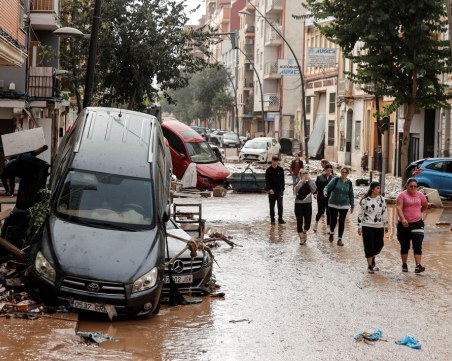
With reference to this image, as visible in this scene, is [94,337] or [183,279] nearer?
[94,337]

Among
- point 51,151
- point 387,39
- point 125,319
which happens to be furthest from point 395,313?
point 51,151

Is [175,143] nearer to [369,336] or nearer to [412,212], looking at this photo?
[412,212]

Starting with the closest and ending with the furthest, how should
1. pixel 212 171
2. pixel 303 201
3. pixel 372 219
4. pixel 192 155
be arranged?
1. pixel 372 219
2. pixel 303 201
3. pixel 212 171
4. pixel 192 155

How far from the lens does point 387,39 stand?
3119cm

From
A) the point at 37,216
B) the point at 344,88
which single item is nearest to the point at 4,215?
the point at 37,216

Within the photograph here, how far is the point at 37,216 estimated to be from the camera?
12820 mm

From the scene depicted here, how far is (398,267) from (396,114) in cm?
3084

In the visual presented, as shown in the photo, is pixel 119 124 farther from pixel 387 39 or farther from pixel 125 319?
pixel 387 39

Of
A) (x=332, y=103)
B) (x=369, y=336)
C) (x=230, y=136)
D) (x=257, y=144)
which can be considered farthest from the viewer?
(x=230, y=136)

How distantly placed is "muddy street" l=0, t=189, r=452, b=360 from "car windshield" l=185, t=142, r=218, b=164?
52.3 ft

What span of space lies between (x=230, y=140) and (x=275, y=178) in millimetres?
50006

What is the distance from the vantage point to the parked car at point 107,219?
36.6ft

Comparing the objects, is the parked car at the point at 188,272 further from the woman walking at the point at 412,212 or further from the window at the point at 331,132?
the window at the point at 331,132

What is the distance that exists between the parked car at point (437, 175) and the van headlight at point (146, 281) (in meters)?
20.9
